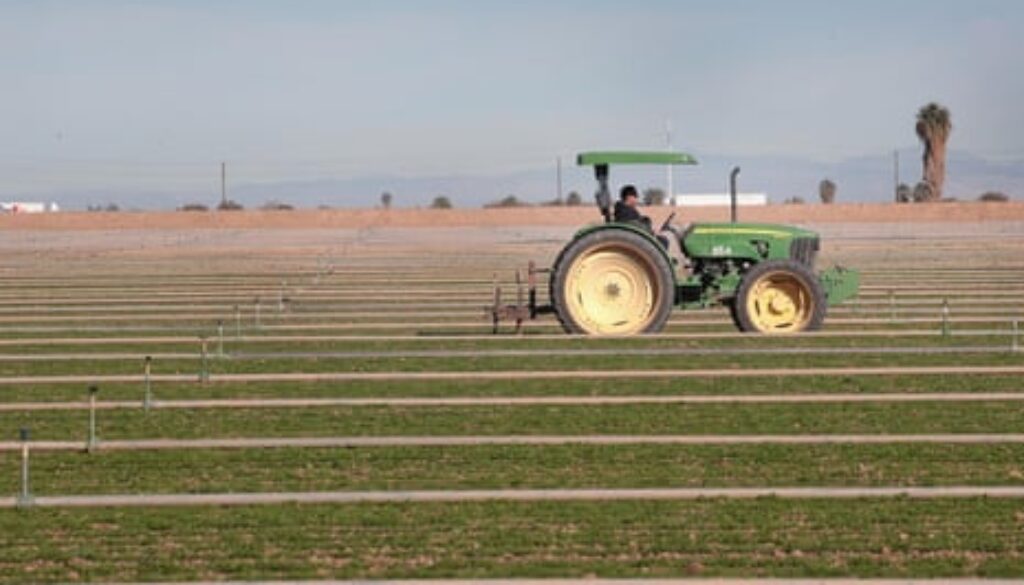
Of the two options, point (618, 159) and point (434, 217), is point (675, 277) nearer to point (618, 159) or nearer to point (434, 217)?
point (618, 159)

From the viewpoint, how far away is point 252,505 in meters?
9.70

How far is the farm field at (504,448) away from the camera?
846cm

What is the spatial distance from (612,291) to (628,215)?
2.67 ft

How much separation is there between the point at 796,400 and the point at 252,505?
219 inches

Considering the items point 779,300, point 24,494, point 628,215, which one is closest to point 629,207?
point 628,215

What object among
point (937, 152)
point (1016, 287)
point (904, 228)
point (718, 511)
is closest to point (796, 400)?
point (718, 511)

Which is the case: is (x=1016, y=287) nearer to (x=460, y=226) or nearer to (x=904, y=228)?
(x=904, y=228)

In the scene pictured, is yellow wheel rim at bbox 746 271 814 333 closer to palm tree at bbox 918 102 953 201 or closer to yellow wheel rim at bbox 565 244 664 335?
yellow wheel rim at bbox 565 244 664 335

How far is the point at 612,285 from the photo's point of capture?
1894 centimetres

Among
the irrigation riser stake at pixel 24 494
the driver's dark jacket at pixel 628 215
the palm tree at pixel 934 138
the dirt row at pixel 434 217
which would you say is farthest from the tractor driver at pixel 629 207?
the palm tree at pixel 934 138

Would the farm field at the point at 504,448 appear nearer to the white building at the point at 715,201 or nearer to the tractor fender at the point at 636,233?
the tractor fender at the point at 636,233

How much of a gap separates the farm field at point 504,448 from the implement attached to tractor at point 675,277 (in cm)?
34

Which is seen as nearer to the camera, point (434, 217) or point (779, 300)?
point (779, 300)

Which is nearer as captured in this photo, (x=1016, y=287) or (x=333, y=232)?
(x=1016, y=287)
